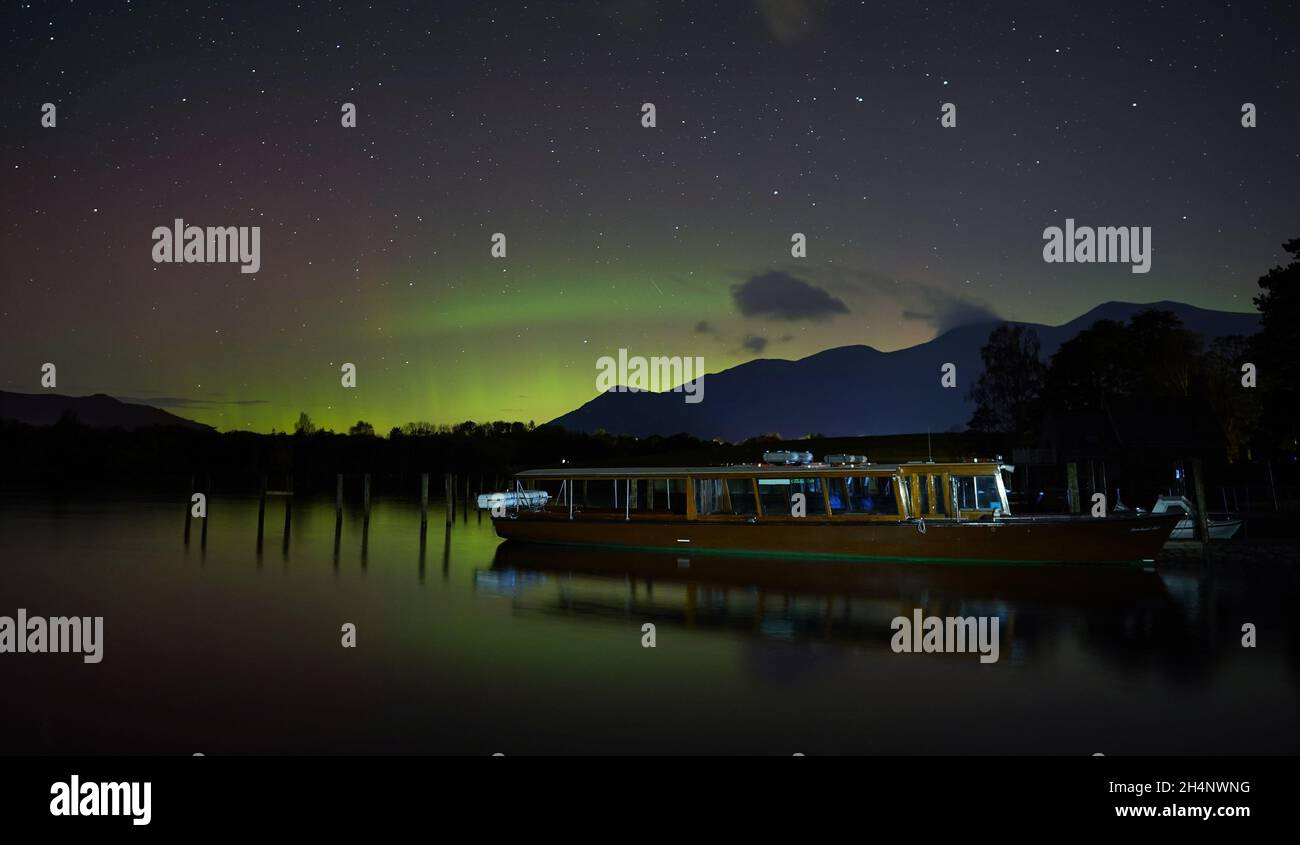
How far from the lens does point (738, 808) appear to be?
10039 mm

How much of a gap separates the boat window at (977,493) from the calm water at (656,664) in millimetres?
2142

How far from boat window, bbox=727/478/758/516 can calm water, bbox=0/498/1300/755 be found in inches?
72.7

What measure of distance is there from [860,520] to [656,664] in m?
11.3

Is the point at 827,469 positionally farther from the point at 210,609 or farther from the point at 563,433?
the point at 563,433

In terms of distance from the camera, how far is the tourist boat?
26.0 meters

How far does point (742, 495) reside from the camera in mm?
30219

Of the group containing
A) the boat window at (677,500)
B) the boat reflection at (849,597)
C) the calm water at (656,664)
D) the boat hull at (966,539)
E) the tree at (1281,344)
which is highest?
the tree at (1281,344)

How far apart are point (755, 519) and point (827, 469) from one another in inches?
115

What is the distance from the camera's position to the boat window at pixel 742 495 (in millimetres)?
29875

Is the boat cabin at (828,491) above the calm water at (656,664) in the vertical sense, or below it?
above

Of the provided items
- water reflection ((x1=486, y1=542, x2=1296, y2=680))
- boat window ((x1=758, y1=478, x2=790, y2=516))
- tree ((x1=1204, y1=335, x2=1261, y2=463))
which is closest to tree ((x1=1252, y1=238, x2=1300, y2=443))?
water reflection ((x1=486, y1=542, x2=1296, y2=680))

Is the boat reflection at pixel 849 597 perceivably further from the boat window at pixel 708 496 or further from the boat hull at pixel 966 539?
the boat window at pixel 708 496

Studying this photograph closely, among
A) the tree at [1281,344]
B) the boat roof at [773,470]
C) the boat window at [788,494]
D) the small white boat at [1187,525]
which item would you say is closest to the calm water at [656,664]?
the boat window at [788,494]

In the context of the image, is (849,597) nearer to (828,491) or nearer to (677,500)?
(828,491)
